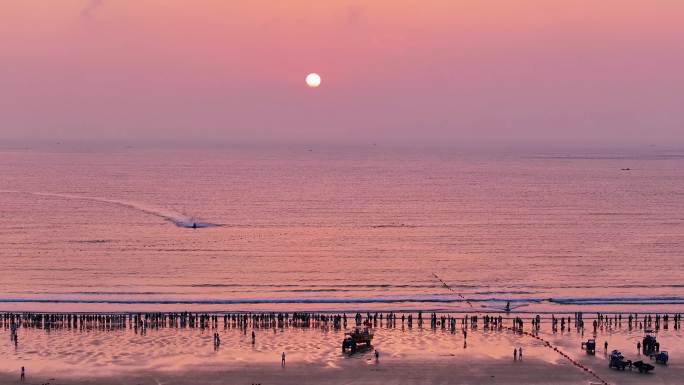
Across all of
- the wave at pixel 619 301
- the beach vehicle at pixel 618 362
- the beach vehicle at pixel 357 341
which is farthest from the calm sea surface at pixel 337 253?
the beach vehicle at pixel 618 362

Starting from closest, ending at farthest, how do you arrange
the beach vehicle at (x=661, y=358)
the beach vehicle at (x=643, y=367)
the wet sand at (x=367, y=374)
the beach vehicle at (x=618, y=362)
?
the wet sand at (x=367, y=374), the beach vehicle at (x=643, y=367), the beach vehicle at (x=618, y=362), the beach vehicle at (x=661, y=358)

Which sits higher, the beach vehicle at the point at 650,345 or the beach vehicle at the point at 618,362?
the beach vehicle at the point at 650,345

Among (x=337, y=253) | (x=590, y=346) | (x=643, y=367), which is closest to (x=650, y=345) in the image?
(x=590, y=346)

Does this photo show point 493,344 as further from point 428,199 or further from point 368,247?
point 428,199

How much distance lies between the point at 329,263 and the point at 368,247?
1248cm

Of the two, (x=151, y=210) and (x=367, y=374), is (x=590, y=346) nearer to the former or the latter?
(x=367, y=374)

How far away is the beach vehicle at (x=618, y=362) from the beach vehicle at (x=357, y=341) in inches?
527

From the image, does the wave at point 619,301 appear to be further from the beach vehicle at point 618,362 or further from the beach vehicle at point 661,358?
the beach vehicle at point 618,362

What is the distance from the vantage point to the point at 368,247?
307ft

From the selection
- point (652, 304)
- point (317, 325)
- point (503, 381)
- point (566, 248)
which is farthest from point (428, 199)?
point (503, 381)

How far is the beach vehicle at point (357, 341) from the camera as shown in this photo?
46.7 m

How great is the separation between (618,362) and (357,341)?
1433 cm

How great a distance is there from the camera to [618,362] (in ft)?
144

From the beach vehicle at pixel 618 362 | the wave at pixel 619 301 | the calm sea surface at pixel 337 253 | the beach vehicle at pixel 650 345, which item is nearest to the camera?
the beach vehicle at pixel 618 362
